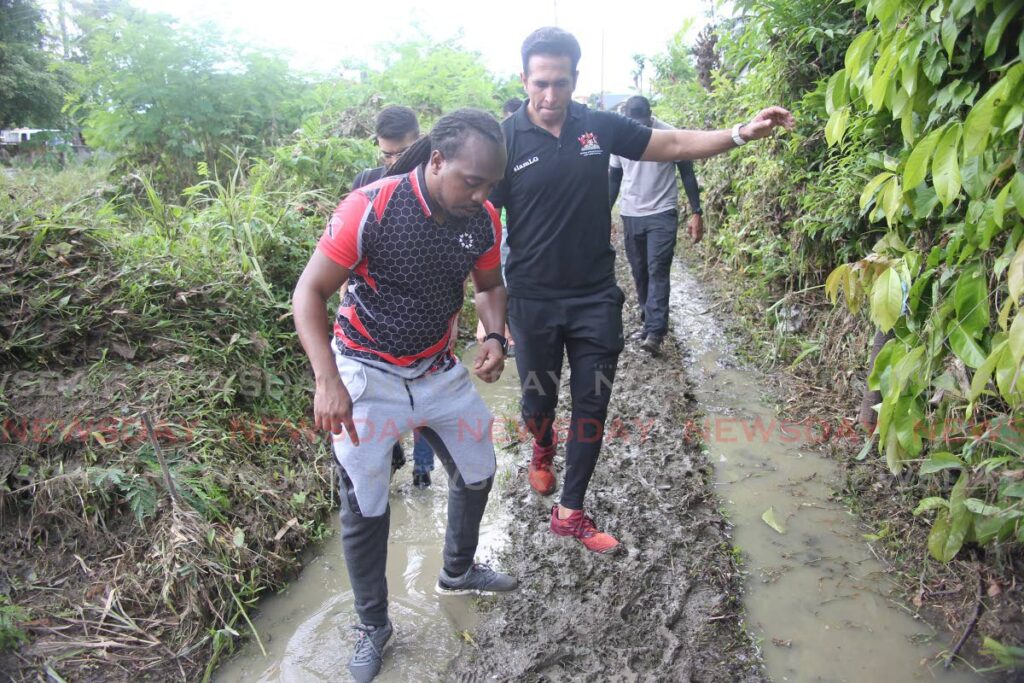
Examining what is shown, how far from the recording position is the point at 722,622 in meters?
2.47

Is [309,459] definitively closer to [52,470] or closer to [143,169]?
[52,470]

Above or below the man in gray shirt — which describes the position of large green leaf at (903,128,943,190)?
above

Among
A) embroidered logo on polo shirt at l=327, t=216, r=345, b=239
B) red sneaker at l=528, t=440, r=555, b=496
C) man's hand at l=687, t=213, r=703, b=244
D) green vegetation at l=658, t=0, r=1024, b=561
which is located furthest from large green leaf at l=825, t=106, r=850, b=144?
man's hand at l=687, t=213, r=703, b=244

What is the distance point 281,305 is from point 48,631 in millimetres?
2156

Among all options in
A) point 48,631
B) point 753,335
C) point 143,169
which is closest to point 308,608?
point 48,631

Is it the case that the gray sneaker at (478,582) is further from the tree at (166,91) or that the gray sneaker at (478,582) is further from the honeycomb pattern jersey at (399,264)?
the tree at (166,91)

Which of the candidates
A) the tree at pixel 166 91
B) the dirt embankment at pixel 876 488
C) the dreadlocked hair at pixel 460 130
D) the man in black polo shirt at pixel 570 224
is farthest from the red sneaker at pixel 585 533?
the tree at pixel 166 91

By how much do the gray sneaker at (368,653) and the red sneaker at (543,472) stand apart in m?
1.12

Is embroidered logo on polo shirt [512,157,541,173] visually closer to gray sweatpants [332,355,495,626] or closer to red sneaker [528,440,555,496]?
gray sweatpants [332,355,495,626]

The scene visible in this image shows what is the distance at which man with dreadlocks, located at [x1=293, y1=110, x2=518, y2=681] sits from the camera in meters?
2.03

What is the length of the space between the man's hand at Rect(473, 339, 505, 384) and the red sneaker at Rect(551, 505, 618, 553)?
829mm

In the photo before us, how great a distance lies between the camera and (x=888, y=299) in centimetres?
217

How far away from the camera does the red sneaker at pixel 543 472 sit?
3.28 meters

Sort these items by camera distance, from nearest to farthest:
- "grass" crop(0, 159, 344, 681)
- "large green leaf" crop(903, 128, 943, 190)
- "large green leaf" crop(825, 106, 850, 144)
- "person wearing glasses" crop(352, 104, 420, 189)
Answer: "large green leaf" crop(903, 128, 943, 190) < "large green leaf" crop(825, 106, 850, 144) < "grass" crop(0, 159, 344, 681) < "person wearing glasses" crop(352, 104, 420, 189)
